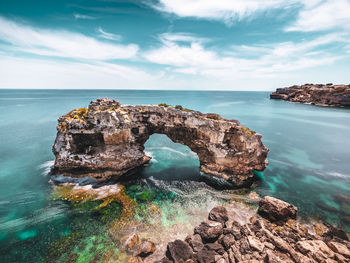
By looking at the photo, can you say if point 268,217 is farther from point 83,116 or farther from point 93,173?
point 83,116

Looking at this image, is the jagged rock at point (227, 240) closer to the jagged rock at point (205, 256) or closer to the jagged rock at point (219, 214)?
the jagged rock at point (205, 256)

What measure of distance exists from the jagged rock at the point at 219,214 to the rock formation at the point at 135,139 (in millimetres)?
7109

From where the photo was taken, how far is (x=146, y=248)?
15.4 m

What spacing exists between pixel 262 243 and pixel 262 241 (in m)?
0.38

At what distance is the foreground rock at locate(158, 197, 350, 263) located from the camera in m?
14.1

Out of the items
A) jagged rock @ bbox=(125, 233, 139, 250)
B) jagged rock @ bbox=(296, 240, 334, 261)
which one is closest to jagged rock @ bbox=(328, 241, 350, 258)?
jagged rock @ bbox=(296, 240, 334, 261)

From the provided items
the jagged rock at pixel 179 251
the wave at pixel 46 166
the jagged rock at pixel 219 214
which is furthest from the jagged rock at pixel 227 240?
the wave at pixel 46 166

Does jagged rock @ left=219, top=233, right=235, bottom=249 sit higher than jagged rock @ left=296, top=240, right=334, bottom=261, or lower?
lower

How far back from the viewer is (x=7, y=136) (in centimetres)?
4769

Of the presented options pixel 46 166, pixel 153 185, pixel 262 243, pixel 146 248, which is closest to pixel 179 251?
pixel 146 248

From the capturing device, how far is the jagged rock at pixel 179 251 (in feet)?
48.2

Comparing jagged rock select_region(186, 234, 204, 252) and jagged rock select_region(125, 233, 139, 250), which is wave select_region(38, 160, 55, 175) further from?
jagged rock select_region(186, 234, 204, 252)

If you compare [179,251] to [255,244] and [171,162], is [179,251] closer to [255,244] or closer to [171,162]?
[255,244]

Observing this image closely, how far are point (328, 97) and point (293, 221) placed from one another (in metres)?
142
